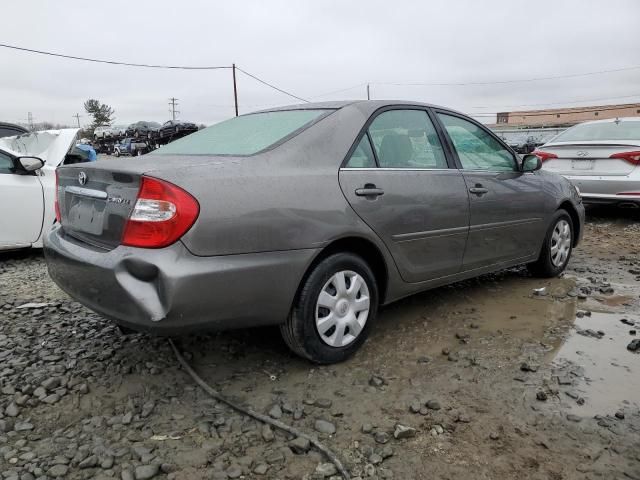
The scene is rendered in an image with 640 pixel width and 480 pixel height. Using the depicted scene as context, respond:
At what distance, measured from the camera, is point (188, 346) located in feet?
10.6

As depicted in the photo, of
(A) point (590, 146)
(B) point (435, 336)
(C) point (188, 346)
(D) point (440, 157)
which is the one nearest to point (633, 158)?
(A) point (590, 146)

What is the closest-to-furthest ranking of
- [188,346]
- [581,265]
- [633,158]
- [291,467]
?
[291,467], [188,346], [581,265], [633,158]

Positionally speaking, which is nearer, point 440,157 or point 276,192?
point 276,192

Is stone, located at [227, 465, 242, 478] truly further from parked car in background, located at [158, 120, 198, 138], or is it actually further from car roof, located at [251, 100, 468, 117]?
parked car in background, located at [158, 120, 198, 138]

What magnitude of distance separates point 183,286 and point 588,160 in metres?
6.47

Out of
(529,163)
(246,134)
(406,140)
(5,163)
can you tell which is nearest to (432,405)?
(406,140)

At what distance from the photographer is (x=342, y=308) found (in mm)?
2906

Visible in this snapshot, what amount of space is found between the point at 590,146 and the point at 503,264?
388cm

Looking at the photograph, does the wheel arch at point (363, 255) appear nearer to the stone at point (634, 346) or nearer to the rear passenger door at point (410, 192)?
the rear passenger door at point (410, 192)

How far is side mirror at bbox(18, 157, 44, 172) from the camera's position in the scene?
537 cm

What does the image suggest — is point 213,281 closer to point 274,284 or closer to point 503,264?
point 274,284

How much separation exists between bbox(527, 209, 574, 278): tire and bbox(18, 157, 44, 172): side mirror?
500 centimetres

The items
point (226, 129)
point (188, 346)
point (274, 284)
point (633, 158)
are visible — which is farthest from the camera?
point (633, 158)

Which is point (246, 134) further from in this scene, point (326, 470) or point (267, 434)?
point (326, 470)
